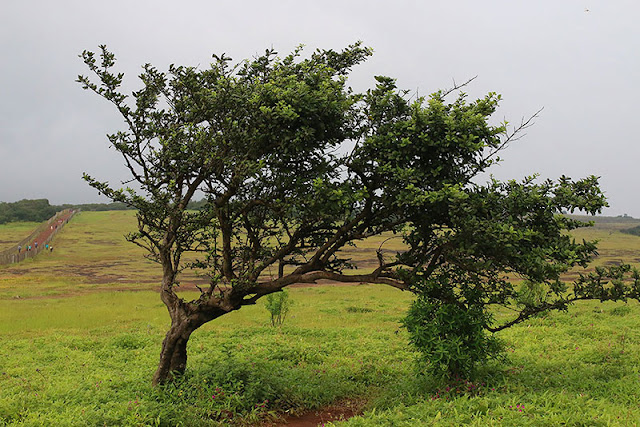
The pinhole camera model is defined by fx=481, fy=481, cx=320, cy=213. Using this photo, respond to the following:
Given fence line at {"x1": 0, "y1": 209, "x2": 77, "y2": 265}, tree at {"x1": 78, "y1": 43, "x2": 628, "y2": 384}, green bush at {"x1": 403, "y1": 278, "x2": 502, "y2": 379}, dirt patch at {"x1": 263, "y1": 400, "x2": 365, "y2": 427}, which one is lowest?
dirt patch at {"x1": 263, "y1": 400, "x2": 365, "y2": 427}

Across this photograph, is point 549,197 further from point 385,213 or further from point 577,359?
A: point 577,359

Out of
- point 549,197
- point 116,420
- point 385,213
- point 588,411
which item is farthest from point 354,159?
point 116,420

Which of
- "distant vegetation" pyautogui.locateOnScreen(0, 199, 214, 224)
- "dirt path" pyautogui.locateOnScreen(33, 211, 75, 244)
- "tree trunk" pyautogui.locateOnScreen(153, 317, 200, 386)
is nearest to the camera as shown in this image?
"tree trunk" pyautogui.locateOnScreen(153, 317, 200, 386)

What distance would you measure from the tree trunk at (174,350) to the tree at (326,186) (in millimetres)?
28

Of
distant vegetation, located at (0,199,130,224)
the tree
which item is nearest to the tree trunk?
the tree

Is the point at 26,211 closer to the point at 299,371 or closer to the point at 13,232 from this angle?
the point at 13,232

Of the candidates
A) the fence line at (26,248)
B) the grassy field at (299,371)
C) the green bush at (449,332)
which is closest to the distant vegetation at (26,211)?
the fence line at (26,248)

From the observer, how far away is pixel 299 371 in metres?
13.2

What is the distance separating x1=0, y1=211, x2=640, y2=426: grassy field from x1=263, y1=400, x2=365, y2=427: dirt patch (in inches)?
6.5

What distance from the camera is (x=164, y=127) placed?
11555 millimetres

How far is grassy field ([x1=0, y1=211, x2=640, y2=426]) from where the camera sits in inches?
360

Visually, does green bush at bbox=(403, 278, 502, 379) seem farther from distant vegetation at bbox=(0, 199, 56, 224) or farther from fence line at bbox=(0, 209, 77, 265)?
distant vegetation at bbox=(0, 199, 56, 224)

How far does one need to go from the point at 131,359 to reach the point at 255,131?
384 inches

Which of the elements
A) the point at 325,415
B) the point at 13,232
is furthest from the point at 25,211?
the point at 325,415
